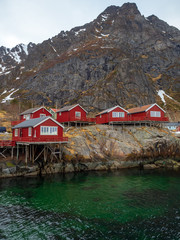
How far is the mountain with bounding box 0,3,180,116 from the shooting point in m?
115

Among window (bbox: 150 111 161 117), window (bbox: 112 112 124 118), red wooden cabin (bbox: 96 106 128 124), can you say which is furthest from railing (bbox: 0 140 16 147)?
window (bbox: 150 111 161 117)

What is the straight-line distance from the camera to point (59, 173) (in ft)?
112

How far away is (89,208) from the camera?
18.7 m

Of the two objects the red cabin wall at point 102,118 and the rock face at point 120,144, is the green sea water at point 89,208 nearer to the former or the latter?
the rock face at point 120,144

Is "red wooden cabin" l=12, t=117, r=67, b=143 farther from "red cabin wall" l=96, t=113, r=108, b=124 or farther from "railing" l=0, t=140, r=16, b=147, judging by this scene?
"red cabin wall" l=96, t=113, r=108, b=124

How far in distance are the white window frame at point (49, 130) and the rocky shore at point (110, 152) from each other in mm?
4148

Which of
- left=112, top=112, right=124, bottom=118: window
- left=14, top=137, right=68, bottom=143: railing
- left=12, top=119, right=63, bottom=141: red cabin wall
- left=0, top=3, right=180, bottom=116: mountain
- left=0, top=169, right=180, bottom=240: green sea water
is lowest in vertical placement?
left=0, top=169, right=180, bottom=240: green sea water

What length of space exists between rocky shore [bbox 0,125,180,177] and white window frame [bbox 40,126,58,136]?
4148mm

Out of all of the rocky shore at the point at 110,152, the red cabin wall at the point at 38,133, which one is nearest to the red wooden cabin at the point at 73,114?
the rocky shore at the point at 110,152

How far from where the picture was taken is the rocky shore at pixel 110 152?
1341 inches

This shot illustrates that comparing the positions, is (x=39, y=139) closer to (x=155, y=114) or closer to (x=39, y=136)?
(x=39, y=136)

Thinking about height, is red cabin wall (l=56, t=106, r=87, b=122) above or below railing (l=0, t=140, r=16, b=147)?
Answer: above

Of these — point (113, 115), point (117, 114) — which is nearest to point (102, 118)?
point (113, 115)

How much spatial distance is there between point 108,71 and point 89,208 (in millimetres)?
113989
